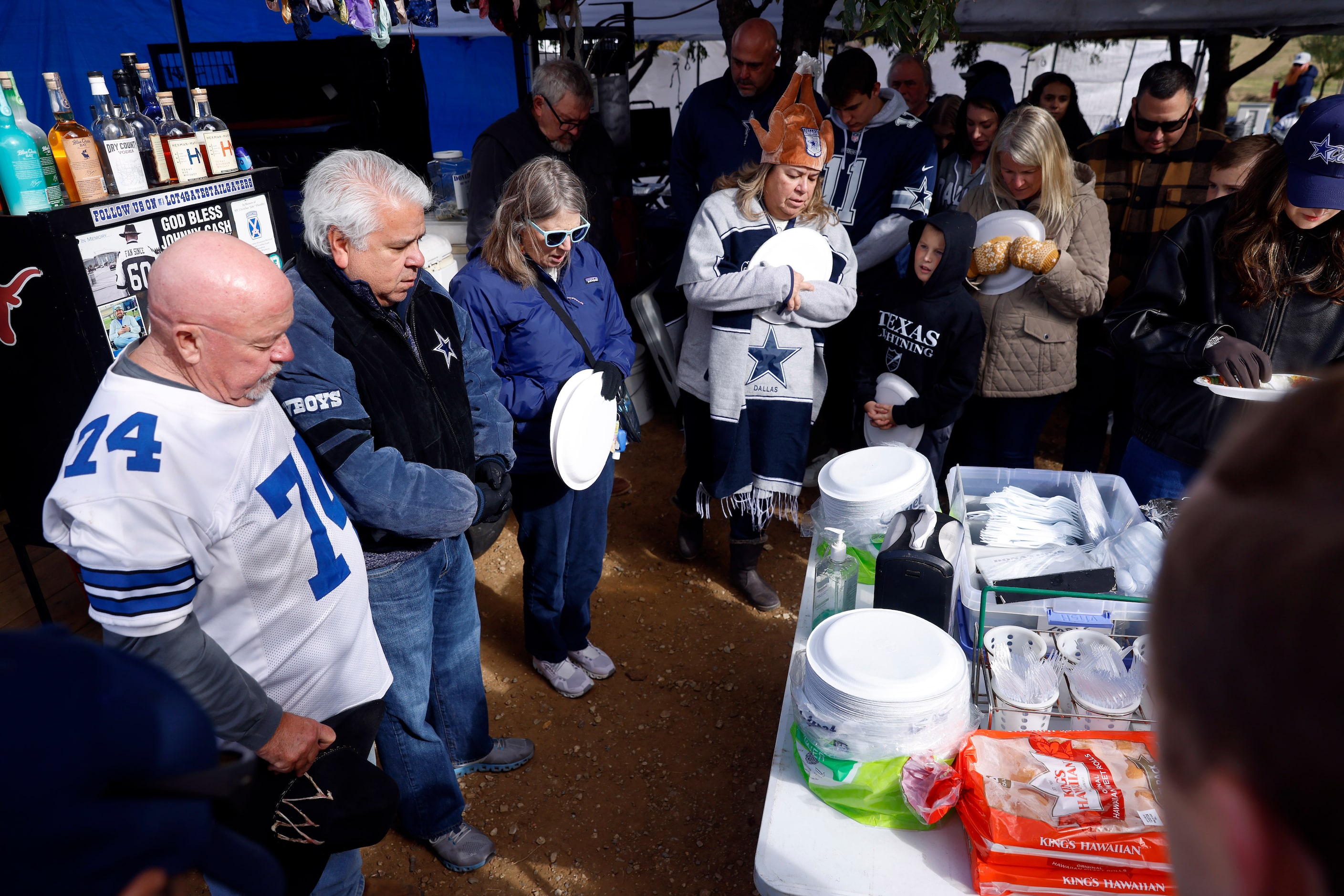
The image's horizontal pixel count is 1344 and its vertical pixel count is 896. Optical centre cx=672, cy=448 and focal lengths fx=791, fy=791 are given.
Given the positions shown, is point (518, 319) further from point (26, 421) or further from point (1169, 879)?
point (1169, 879)

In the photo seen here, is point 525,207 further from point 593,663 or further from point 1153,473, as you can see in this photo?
point 1153,473

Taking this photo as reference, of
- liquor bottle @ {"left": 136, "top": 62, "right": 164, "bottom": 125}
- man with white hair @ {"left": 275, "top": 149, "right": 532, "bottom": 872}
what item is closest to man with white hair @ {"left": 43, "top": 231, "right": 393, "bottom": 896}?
man with white hair @ {"left": 275, "top": 149, "right": 532, "bottom": 872}

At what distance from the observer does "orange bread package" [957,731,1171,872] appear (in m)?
1.25

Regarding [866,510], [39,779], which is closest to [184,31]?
[866,510]

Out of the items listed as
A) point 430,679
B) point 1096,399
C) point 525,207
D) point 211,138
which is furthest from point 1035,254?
point 211,138

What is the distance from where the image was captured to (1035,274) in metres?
3.06

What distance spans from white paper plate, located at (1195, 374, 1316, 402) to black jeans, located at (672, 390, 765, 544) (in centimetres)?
178

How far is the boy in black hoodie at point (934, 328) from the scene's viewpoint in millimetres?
2928

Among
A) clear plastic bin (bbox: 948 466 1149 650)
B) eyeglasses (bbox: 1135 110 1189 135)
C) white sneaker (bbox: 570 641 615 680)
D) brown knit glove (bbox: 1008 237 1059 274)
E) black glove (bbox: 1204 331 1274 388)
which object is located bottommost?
white sneaker (bbox: 570 641 615 680)

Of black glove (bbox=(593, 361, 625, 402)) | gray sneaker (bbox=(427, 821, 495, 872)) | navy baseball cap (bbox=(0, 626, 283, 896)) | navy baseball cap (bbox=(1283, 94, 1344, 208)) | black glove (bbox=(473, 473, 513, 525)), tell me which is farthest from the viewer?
black glove (bbox=(593, 361, 625, 402))

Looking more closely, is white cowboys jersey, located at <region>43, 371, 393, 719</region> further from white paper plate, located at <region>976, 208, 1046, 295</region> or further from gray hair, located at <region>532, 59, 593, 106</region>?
gray hair, located at <region>532, 59, 593, 106</region>

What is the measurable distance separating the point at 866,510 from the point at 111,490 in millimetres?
1605

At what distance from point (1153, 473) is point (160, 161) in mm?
3624

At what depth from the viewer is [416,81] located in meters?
5.86
